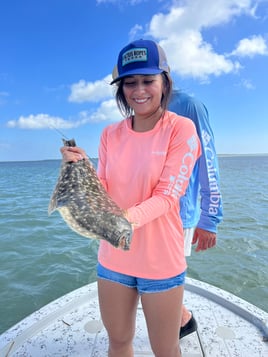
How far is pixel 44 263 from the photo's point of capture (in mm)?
8109

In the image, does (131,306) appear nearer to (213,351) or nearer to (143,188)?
(143,188)

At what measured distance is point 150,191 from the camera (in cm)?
229

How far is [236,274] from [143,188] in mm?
6131

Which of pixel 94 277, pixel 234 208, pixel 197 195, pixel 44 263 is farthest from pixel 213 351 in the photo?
pixel 234 208

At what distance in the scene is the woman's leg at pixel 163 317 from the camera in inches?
89.8

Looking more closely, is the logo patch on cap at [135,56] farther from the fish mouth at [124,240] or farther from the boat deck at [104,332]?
the boat deck at [104,332]

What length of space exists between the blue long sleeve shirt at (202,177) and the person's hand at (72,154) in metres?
1.04

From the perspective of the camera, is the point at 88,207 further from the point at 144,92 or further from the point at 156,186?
the point at 144,92

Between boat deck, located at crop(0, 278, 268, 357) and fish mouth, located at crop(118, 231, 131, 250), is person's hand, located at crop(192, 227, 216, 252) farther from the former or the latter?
fish mouth, located at crop(118, 231, 131, 250)

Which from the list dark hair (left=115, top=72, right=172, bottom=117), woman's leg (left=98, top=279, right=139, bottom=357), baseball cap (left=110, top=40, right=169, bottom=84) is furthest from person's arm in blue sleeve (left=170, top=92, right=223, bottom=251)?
woman's leg (left=98, top=279, right=139, bottom=357)

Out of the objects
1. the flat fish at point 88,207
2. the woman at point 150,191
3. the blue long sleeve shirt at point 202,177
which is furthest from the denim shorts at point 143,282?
the blue long sleeve shirt at point 202,177

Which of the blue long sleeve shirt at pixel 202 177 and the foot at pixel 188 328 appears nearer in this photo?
the blue long sleeve shirt at pixel 202 177

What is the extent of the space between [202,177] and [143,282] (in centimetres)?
118

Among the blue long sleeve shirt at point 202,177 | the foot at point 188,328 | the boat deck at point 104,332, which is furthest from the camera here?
the foot at point 188,328
